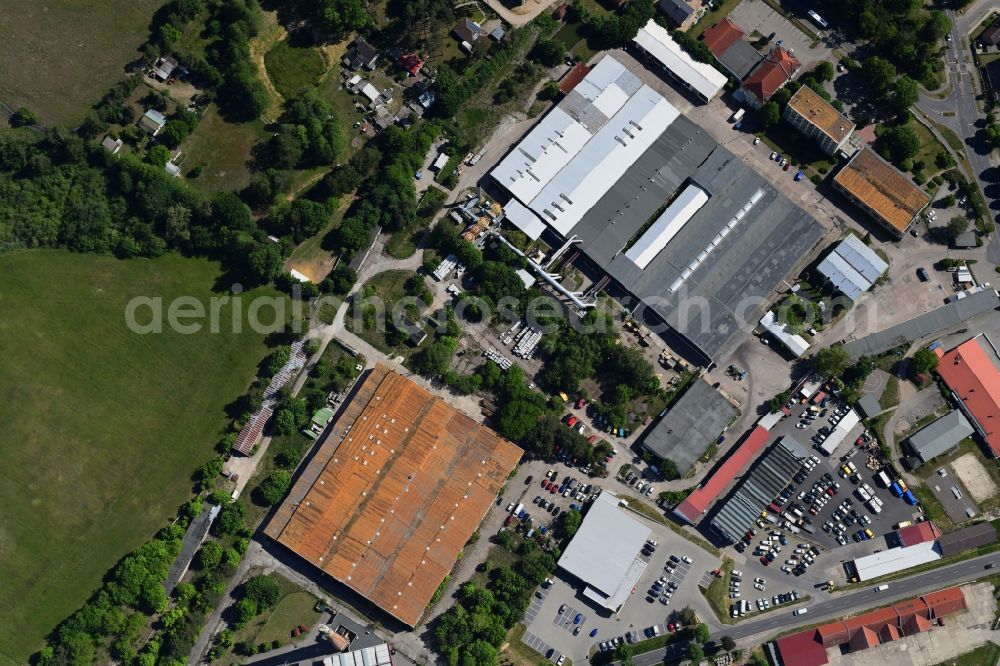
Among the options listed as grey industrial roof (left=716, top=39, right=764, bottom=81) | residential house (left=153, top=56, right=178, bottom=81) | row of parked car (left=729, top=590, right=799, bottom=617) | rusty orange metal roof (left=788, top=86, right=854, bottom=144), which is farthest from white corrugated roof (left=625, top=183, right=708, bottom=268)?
residential house (left=153, top=56, right=178, bottom=81)

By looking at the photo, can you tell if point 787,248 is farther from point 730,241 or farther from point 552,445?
point 552,445

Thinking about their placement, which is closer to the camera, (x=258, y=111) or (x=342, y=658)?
(x=342, y=658)

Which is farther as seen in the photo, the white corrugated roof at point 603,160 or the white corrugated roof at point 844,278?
the white corrugated roof at point 603,160

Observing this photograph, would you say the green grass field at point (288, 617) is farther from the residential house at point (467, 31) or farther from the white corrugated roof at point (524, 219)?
the residential house at point (467, 31)

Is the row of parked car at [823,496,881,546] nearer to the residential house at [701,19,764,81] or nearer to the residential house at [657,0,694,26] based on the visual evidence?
the residential house at [701,19,764,81]

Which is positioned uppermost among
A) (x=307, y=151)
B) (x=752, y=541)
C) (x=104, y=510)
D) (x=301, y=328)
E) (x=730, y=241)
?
(x=730, y=241)

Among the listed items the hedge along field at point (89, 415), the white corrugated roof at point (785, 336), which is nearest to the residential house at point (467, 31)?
the hedge along field at point (89, 415)

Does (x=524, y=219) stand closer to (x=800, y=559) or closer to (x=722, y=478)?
(x=722, y=478)

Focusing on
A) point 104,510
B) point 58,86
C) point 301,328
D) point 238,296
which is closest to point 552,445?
point 301,328
